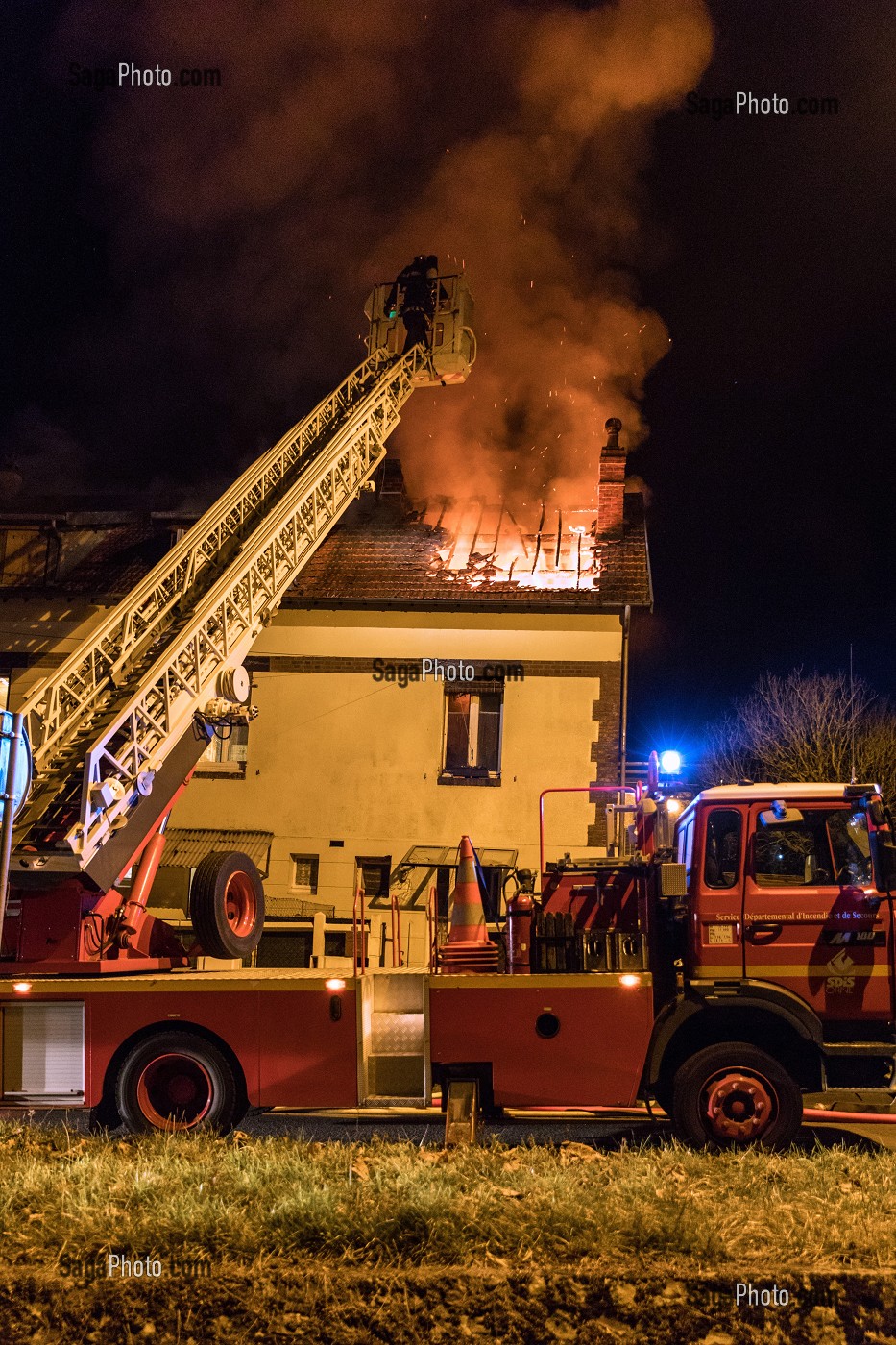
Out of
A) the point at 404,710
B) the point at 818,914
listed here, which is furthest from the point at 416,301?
the point at 818,914

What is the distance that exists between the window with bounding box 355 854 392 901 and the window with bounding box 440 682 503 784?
175 centimetres

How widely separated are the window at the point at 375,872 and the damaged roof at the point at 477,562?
4507 mm

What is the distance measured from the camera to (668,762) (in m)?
9.97

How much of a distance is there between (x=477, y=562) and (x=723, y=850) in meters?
14.0

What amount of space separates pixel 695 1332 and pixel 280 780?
1704cm

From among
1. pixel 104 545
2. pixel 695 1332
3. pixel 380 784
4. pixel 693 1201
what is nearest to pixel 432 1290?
pixel 695 1332

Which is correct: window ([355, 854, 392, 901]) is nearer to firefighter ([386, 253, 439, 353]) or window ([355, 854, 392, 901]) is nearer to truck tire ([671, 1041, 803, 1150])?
firefighter ([386, 253, 439, 353])

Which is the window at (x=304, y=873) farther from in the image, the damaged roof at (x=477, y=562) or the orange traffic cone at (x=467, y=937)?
the orange traffic cone at (x=467, y=937)

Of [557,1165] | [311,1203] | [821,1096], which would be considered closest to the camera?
[311,1203]

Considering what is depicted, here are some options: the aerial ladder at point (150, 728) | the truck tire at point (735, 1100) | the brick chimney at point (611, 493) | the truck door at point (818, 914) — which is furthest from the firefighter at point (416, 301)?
the truck tire at point (735, 1100)

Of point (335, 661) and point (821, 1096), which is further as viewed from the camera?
point (335, 661)

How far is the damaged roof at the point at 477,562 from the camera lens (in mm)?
20688

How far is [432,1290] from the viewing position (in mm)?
4773

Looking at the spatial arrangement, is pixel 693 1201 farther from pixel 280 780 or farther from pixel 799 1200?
pixel 280 780
